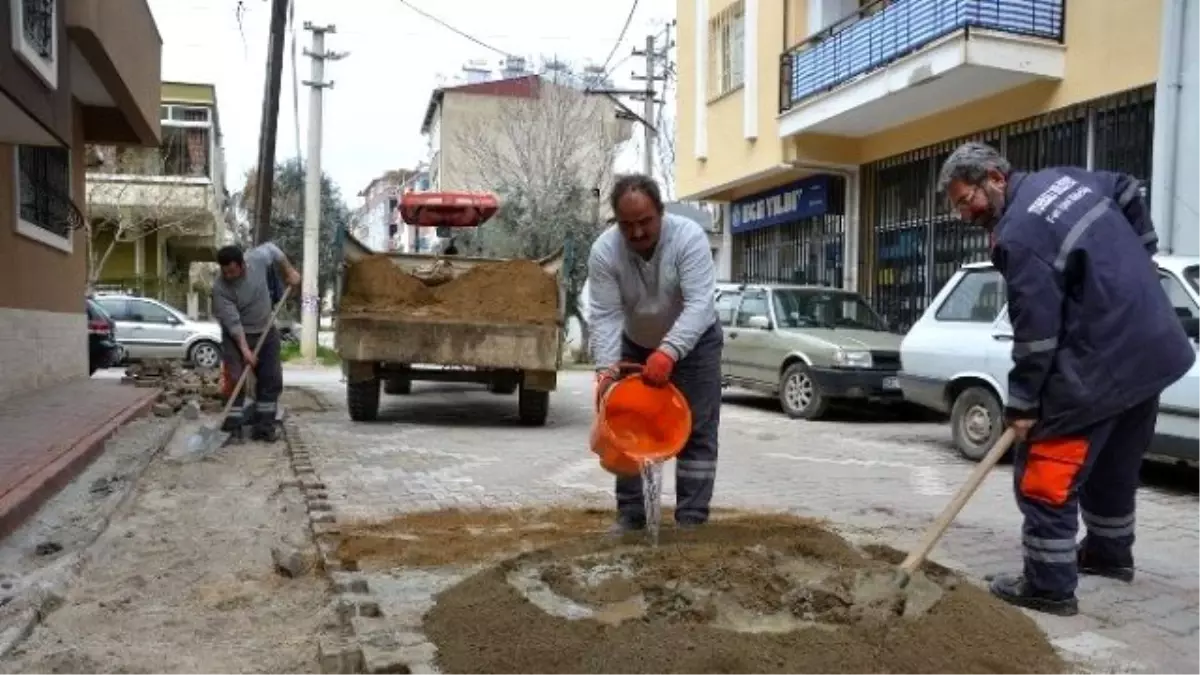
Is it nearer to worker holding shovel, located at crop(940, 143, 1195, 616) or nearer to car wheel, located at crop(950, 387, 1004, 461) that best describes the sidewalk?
worker holding shovel, located at crop(940, 143, 1195, 616)

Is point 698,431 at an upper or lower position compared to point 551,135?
lower

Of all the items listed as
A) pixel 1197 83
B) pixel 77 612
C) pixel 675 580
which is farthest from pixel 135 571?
pixel 1197 83

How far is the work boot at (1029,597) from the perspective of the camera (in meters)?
3.77

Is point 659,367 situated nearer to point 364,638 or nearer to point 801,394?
point 364,638

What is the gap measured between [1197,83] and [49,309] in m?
12.6

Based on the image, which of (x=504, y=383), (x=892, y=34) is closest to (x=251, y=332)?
(x=504, y=383)

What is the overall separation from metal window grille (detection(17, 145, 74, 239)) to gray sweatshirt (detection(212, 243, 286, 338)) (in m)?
4.03

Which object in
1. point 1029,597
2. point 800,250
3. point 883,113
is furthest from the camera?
point 800,250

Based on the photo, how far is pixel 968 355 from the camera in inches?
317

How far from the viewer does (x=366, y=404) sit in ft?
32.4

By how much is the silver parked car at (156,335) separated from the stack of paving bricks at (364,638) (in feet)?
52.3

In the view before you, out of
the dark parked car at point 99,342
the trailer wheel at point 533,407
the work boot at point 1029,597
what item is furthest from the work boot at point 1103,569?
the dark parked car at point 99,342

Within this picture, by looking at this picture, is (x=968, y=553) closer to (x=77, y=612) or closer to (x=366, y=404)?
(x=77, y=612)

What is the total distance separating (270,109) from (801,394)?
24.8 feet
